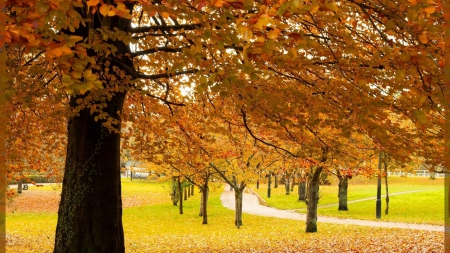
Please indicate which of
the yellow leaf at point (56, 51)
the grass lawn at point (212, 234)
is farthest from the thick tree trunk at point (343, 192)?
the yellow leaf at point (56, 51)

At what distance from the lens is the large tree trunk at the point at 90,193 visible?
253 inches

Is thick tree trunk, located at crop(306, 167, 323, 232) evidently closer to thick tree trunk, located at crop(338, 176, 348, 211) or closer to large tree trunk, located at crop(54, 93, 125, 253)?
thick tree trunk, located at crop(338, 176, 348, 211)

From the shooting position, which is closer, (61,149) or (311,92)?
(311,92)

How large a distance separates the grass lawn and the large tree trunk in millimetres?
5881

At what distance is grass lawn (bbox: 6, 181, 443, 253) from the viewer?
39.8 ft

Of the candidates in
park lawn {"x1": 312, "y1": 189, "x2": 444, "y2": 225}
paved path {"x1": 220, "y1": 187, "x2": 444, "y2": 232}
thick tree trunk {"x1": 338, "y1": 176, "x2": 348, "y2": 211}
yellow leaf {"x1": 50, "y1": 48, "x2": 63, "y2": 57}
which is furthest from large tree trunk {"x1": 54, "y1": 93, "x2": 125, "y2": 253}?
thick tree trunk {"x1": 338, "y1": 176, "x2": 348, "y2": 211}

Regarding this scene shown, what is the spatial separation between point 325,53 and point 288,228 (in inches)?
626

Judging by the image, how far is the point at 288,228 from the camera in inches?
800

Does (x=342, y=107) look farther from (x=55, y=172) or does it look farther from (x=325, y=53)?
(x=55, y=172)

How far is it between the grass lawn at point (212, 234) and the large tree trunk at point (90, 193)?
5881 mm

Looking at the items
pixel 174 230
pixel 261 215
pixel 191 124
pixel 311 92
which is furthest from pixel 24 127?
pixel 261 215

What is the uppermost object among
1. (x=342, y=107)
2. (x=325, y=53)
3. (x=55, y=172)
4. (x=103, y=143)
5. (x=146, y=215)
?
(x=325, y=53)

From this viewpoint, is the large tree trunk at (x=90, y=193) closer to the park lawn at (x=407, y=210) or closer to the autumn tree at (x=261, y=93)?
the autumn tree at (x=261, y=93)

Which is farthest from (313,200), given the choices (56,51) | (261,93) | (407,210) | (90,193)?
(56,51)
